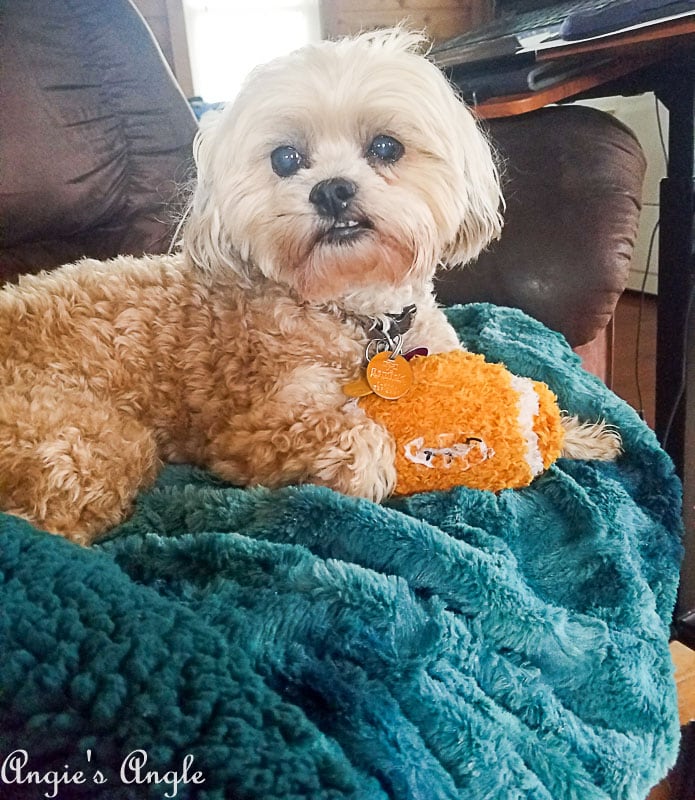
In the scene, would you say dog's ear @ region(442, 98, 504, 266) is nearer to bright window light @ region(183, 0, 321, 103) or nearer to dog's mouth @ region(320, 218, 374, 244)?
dog's mouth @ region(320, 218, 374, 244)

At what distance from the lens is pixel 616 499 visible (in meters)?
1.09

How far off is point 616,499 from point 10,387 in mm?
944

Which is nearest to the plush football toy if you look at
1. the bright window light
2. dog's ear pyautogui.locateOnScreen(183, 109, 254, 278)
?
dog's ear pyautogui.locateOnScreen(183, 109, 254, 278)

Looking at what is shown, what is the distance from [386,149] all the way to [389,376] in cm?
37

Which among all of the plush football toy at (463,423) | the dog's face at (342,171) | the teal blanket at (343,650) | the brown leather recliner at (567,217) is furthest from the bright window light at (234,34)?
the teal blanket at (343,650)

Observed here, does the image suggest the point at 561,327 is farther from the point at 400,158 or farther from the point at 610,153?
the point at 400,158

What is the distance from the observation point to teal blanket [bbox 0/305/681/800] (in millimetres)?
592

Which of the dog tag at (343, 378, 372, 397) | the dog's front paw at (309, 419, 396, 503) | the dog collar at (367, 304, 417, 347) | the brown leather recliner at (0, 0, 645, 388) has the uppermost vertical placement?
the brown leather recliner at (0, 0, 645, 388)

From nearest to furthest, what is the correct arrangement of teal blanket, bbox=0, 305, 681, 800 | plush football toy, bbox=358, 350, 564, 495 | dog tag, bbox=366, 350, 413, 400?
teal blanket, bbox=0, 305, 681, 800
plush football toy, bbox=358, 350, 564, 495
dog tag, bbox=366, 350, 413, 400

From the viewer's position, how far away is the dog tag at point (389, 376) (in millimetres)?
1136


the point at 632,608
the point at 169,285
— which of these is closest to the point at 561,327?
the point at 632,608

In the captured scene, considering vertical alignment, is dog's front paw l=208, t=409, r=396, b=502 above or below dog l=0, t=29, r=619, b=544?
below

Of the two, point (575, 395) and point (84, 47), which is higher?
point (84, 47)

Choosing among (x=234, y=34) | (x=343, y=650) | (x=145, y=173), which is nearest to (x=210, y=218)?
(x=145, y=173)
